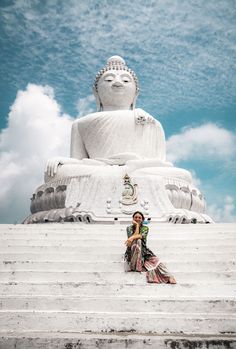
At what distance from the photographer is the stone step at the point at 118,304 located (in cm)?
379

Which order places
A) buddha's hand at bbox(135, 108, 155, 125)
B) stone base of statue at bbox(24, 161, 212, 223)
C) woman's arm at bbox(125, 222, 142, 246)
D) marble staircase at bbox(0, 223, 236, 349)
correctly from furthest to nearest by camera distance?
1. buddha's hand at bbox(135, 108, 155, 125)
2. stone base of statue at bbox(24, 161, 212, 223)
3. woman's arm at bbox(125, 222, 142, 246)
4. marble staircase at bbox(0, 223, 236, 349)

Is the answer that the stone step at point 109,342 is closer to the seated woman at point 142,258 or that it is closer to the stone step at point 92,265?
the seated woman at point 142,258

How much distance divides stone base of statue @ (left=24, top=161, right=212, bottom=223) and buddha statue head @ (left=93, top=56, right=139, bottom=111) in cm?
316

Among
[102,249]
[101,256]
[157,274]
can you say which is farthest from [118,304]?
[102,249]

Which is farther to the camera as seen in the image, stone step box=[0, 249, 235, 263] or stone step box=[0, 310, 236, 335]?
stone step box=[0, 249, 235, 263]

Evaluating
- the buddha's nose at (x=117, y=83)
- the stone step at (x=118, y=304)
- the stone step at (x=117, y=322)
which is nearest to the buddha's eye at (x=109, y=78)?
the buddha's nose at (x=117, y=83)

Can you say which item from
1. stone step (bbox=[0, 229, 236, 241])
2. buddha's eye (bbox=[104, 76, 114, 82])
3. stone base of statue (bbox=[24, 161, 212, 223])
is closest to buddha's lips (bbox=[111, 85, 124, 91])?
buddha's eye (bbox=[104, 76, 114, 82])

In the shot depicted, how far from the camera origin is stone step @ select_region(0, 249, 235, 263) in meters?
5.04

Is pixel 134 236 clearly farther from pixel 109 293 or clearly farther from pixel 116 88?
pixel 116 88

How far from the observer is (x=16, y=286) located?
427 cm

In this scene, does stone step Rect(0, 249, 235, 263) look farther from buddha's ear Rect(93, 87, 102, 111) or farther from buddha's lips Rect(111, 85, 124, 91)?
buddha's ear Rect(93, 87, 102, 111)

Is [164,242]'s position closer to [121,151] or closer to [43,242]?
[43,242]

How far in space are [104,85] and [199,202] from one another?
450 cm

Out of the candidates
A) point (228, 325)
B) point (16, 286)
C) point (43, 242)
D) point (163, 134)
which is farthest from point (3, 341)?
point (163, 134)
